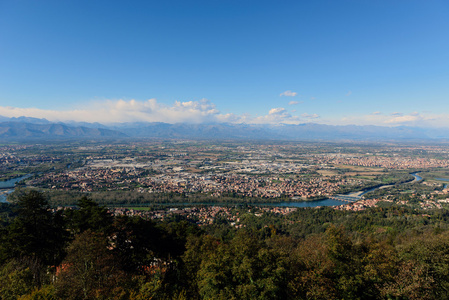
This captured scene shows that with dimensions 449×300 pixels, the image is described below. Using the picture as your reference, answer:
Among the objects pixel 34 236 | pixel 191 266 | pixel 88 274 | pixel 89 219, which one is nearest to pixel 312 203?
pixel 191 266

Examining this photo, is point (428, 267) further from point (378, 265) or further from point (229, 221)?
point (229, 221)

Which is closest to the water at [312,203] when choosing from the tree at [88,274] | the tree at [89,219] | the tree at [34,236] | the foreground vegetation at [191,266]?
the foreground vegetation at [191,266]

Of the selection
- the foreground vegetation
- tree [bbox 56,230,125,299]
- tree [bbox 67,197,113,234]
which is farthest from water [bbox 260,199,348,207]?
tree [bbox 56,230,125,299]

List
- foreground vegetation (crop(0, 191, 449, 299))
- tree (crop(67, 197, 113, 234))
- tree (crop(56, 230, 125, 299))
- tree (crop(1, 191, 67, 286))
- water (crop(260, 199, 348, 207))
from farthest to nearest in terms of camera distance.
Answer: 1. water (crop(260, 199, 348, 207))
2. tree (crop(67, 197, 113, 234))
3. tree (crop(1, 191, 67, 286))
4. foreground vegetation (crop(0, 191, 449, 299))
5. tree (crop(56, 230, 125, 299))

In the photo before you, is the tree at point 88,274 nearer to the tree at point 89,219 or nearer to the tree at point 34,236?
the tree at point 89,219

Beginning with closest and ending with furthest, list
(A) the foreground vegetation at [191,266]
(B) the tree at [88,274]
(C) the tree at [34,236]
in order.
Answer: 1. (B) the tree at [88,274]
2. (A) the foreground vegetation at [191,266]
3. (C) the tree at [34,236]

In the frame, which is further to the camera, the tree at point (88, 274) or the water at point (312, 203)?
the water at point (312, 203)

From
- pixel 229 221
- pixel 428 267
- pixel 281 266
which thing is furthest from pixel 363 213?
pixel 281 266

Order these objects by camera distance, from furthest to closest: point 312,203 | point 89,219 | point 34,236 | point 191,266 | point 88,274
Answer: point 312,203
point 89,219
point 34,236
point 191,266
point 88,274

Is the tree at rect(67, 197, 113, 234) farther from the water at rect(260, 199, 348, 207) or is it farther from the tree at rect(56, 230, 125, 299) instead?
the water at rect(260, 199, 348, 207)

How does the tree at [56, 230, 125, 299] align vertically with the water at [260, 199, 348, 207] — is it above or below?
above

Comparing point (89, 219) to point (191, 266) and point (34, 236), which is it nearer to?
point (34, 236)
